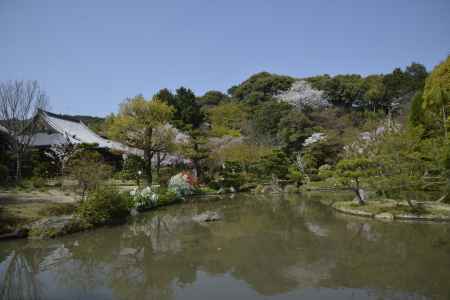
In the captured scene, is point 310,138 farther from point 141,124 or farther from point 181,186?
point 141,124

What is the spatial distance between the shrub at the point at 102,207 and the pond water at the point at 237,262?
550 millimetres

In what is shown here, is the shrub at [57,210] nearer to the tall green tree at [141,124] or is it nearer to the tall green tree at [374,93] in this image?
the tall green tree at [141,124]

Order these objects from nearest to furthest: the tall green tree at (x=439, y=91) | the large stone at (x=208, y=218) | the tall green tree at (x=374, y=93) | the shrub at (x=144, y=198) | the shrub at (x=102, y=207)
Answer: the shrub at (x=102, y=207), the large stone at (x=208, y=218), the shrub at (x=144, y=198), the tall green tree at (x=439, y=91), the tall green tree at (x=374, y=93)

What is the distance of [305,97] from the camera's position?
135 feet

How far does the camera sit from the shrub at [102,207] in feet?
32.7

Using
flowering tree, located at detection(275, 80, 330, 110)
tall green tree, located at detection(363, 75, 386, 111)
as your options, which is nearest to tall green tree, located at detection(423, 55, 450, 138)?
tall green tree, located at detection(363, 75, 386, 111)

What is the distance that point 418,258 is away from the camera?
6719 millimetres

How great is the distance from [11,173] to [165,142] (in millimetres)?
8396

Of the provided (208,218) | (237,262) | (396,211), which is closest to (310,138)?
(396,211)

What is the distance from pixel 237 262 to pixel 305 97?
122 feet

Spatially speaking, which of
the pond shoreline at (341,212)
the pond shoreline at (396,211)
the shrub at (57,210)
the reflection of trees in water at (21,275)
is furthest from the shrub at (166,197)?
the pond shoreline at (396,211)

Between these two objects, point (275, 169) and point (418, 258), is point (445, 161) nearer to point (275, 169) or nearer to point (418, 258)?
point (418, 258)

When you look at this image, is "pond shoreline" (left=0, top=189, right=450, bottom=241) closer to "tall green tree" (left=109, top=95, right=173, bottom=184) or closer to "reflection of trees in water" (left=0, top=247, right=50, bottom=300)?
"reflection of trees in water" (left=0, top=247, right=50, bottom=300)

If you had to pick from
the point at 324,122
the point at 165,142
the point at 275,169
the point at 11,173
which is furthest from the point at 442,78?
the point at 11,173
